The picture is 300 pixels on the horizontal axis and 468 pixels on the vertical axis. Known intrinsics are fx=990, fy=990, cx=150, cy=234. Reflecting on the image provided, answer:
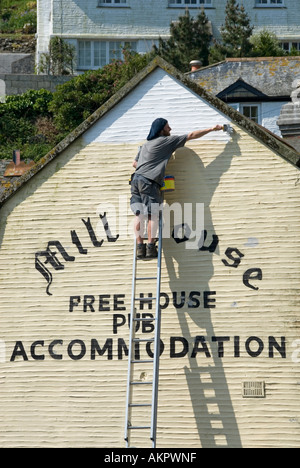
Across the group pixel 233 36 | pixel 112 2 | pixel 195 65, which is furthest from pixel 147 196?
pixel 112 2

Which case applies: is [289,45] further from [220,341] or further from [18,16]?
[220,341]

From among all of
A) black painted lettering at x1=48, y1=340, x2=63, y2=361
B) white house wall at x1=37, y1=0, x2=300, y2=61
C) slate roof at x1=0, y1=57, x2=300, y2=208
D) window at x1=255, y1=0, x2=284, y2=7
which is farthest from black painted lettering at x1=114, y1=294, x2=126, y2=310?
window at x1=255, y1=0, x2=284, y2=7

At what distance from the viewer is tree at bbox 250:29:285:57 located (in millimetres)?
39969

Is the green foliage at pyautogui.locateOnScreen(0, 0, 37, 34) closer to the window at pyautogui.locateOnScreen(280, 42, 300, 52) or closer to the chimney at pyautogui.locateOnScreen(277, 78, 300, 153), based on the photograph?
the window at pyautogui.locateOnScreen(280, 42, 300, 52)

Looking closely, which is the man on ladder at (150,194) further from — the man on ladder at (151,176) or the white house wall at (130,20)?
the white house wall at (130,20)

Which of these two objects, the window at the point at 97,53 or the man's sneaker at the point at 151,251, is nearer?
the man's sneaker at the point at 151,251

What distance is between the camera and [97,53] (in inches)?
1703

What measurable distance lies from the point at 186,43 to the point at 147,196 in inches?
1047

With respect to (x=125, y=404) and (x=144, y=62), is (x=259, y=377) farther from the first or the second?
(x=144, y=62)

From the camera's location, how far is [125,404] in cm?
1398

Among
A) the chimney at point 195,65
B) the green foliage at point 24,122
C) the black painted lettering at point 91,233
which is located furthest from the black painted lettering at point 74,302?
the chimney at point 195,65

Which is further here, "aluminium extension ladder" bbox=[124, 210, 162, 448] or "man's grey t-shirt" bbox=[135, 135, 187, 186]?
"man's grey t-shirt" bbox=[135, 135, 187, 186]

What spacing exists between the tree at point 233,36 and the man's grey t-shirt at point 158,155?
24.9 meters

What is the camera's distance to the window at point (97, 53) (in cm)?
4303
